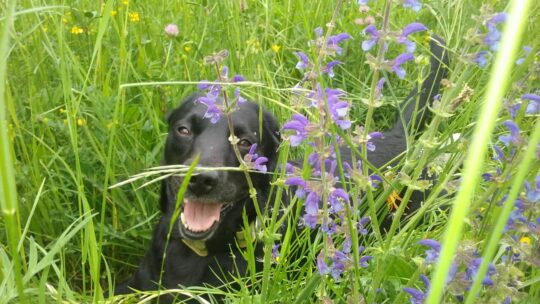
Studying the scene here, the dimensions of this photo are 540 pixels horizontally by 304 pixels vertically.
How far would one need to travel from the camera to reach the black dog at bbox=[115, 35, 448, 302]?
245 cm

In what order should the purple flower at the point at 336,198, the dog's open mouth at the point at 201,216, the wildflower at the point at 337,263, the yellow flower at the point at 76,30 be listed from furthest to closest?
the yellow flower at the point at 76,30
the dog's open mouth at the point at 201,216
the wildflower at the point at 337,263
the purple flower at the point at 336,198

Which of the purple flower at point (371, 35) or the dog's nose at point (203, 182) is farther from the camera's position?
the dog's nose at point (203, 182)

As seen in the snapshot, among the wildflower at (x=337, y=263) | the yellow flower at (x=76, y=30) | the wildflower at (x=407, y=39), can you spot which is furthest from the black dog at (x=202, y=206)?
the wildflower at (x=407, y=39)

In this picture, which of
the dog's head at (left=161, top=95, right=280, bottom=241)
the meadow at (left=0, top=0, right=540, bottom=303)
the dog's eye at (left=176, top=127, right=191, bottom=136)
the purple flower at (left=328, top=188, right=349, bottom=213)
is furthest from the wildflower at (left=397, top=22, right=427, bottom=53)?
the dog's eye at (left=176, top=127, right=191, bottom=136)

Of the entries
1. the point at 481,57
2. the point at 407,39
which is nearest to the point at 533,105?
the point at 481,57

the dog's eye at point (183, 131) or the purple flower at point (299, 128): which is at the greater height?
the purple flower at point (299, 128)

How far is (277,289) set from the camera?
1620 mm

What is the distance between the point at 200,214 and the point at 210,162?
238mm

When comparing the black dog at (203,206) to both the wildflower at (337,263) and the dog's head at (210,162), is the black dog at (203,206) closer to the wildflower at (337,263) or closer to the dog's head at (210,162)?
the dog's head at (210,162)

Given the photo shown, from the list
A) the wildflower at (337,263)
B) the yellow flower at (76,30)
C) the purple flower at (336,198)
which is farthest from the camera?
the yellow flower at (76,30)

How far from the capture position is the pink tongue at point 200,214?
2.49 meters

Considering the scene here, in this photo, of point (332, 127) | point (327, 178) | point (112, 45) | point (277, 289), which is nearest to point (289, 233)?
point (277, 289)

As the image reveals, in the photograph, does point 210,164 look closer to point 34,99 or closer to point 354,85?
point 34,99

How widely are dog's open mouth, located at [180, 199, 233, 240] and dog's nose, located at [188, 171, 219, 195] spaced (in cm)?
8
